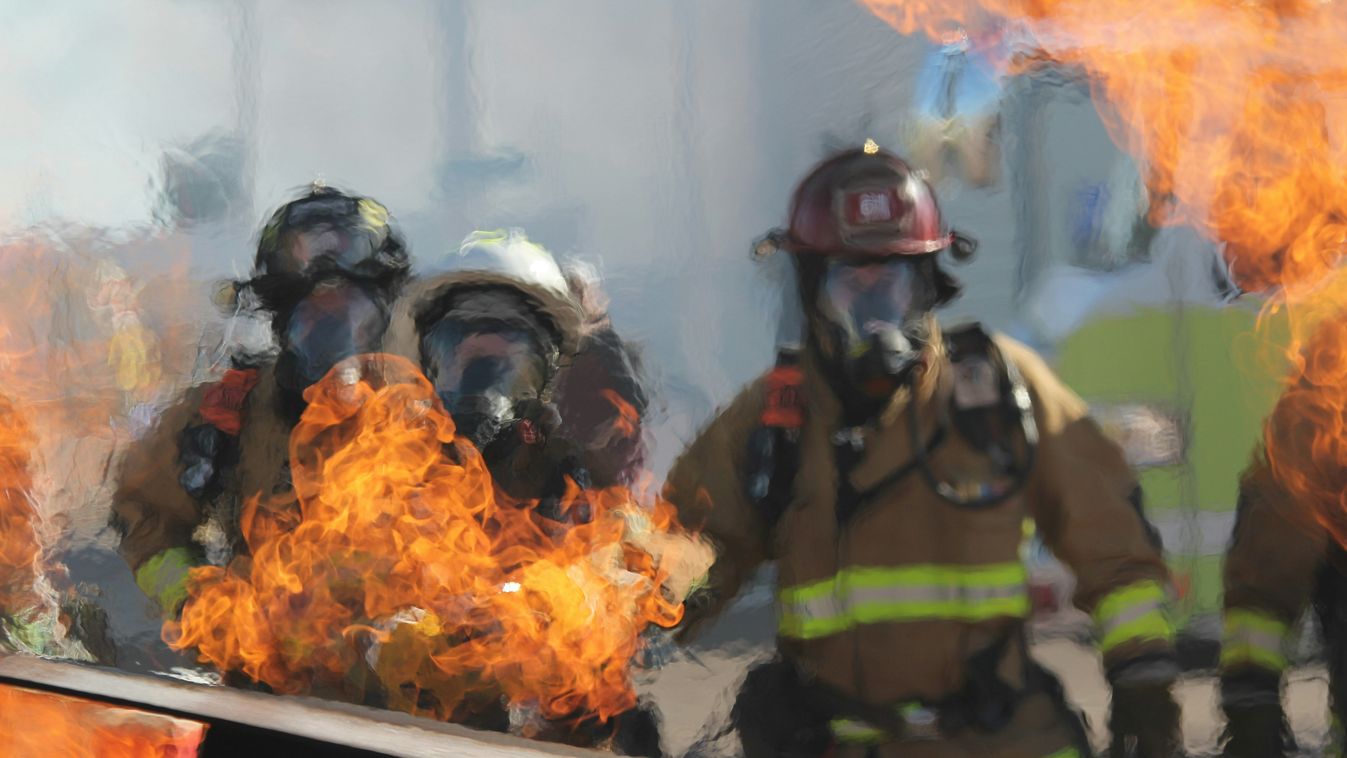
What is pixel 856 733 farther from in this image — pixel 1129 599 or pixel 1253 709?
pixel 1253 709

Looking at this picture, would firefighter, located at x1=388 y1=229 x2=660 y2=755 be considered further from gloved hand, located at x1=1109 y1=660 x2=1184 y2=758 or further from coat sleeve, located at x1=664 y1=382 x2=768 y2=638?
gloved hand, located at x1=1109 y1=660 x2=1184 y2=758

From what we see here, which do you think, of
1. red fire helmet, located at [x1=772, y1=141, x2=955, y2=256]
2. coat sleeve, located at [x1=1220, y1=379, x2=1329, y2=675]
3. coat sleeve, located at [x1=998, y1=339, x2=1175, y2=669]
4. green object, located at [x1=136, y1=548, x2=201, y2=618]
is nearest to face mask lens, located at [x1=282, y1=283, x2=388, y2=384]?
green object, located at [x1=136, y1=548, x2=201, y2=618]

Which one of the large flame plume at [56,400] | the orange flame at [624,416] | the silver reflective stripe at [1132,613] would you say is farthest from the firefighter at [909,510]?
Answer: the large flame plume at [56,400]

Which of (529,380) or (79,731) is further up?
(529,380)

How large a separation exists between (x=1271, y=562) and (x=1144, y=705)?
0.52m

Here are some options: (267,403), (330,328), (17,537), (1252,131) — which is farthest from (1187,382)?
(17,537)

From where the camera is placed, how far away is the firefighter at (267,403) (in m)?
3.53

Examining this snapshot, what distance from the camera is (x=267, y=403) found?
140 inches

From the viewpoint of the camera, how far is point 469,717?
2.81 m

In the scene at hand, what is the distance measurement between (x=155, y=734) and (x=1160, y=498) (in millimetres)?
3294

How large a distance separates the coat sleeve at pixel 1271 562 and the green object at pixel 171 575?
3.02m

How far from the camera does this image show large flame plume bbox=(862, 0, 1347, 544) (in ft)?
8.68

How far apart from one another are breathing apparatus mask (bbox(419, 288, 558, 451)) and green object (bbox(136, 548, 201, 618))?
1054mm

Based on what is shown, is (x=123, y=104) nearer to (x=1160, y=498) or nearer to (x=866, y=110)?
(x=866, y=110)
